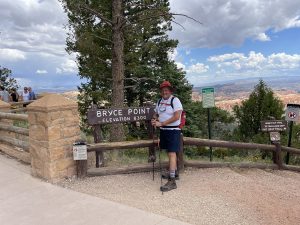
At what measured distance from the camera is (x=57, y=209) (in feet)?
17.3

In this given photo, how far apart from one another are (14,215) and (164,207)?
205 centimetres

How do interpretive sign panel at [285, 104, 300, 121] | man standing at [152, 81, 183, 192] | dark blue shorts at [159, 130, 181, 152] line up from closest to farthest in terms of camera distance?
1. man standing at [152, 81, 183, 192]
2. dark blue shorts at [159, 130, 181, 152]
3. interpretive sign panel at [285, 104, 300, 121]

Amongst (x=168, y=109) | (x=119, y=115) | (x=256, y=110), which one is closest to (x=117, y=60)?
(x=119, y=115)

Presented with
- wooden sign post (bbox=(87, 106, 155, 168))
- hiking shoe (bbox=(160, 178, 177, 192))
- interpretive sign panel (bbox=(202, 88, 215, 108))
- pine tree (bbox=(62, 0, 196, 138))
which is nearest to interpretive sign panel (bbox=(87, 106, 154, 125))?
wooden sign post (bbox=(87, 106, 155, 168))

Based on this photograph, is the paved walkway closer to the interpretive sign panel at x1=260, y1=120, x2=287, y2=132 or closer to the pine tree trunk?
the interpretive sign panel at x1=260, y1=120, x2=287, y2=132

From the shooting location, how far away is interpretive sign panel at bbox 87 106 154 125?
689 cm

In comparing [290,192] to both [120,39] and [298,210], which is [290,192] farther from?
[120,39]

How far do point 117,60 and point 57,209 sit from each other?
301 inches

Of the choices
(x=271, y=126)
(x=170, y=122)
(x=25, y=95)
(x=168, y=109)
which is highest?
(x=25, y=95)

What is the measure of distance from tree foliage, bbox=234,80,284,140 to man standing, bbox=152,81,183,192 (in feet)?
78.5

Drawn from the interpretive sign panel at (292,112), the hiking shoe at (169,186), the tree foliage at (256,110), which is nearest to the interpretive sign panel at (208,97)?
the hiking shoe at (169,186)

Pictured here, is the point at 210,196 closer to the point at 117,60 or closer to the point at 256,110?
the point at 117,60

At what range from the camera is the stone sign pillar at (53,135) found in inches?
246

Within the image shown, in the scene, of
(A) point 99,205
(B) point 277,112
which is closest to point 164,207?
(A) point 99,205
